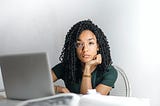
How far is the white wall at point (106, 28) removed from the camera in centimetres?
185

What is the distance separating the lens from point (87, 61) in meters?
1.43

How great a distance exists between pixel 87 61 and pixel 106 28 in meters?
0.59

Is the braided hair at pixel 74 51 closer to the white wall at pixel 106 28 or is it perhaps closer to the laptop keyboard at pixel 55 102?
the white wall at pixel 106 28

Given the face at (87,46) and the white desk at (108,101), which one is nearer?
the white desk at (108,101)

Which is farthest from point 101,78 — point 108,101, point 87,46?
point 108,101

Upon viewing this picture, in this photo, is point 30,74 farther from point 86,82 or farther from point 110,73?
point 110,73

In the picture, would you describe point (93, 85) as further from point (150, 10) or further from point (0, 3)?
point (0, 3)

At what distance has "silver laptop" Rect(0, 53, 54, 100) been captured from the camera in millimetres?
1007

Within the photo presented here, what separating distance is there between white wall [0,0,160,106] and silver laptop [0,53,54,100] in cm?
94

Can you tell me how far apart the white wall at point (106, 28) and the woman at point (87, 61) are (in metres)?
0.45

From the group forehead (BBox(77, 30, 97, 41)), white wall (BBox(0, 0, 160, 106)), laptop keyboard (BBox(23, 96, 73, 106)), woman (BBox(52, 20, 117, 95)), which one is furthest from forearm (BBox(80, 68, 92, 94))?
laptop keyboard (BBox(23, 96, 73, 106))

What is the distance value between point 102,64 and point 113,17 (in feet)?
1.86

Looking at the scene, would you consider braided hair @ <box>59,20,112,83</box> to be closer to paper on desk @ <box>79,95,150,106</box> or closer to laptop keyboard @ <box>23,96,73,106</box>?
paper on desk @ <box>79,95,150,106</box>

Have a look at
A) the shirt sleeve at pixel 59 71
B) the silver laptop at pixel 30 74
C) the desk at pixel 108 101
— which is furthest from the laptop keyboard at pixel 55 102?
the shirt sleeve at pixel 59 71
